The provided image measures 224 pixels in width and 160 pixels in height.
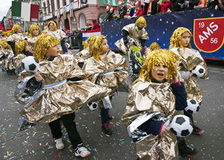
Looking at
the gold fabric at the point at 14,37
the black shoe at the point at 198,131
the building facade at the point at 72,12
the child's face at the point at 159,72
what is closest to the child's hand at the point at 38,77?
the child's face at the point at 159,72

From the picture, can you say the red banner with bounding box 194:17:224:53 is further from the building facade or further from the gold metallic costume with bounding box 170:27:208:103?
the building facade

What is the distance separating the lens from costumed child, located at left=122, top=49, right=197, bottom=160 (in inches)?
64.2

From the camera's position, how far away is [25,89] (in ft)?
7.33

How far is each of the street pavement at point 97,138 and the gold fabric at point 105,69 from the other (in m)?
0.45

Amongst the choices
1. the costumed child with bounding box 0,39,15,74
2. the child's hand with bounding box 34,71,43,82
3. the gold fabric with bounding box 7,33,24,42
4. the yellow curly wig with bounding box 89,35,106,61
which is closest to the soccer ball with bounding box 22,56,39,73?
the child's hand with bounding box 34,71,43,82

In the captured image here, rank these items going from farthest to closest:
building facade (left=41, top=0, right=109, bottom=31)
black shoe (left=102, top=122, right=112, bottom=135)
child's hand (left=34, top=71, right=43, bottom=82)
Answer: building facade (left=41, top=0, right=109, bottom=31) → black shoe (left=102, top=122, right=112, bottom=135) → child's hand (left=34, top=71, right=43, bottom=82)

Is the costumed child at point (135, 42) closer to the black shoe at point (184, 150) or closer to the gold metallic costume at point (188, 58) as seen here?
the gold metallic costume at point (188, 58)

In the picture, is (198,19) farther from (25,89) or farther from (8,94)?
(8,94)

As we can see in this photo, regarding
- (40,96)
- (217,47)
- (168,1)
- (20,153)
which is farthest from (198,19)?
(20,153)

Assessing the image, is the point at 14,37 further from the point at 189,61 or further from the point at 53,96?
the point at 189,61

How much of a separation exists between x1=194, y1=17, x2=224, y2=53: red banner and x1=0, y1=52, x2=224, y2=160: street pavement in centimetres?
241

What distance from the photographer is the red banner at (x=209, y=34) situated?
5730 millimetres

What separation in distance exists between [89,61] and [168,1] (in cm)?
651

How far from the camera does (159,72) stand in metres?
1.67
